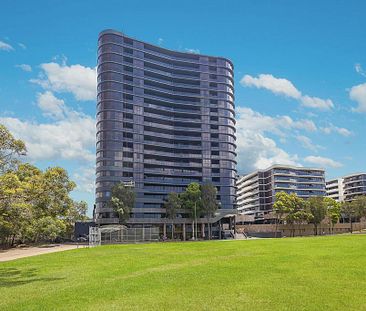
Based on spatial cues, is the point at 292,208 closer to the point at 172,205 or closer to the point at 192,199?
the point at 192,199

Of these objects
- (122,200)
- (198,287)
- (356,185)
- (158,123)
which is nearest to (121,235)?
(122,200)

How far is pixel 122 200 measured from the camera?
340ft

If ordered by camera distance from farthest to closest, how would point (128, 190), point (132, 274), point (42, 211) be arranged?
point (128, 190)
point (42, 211)
point (132, 274)

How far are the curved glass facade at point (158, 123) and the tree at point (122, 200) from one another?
7.39m

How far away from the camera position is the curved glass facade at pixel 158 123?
4658 inches

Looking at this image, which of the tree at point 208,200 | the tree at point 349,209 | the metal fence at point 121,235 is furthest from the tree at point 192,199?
the tree at point 349,209

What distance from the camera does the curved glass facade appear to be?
388ft

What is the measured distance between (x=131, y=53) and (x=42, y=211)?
7400 cm

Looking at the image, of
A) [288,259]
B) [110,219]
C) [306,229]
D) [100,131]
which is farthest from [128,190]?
[288,259]

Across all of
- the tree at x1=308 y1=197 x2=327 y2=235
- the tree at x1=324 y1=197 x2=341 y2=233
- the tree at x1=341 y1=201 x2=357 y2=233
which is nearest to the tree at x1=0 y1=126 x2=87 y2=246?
the tree at x1=308 y1=197 x2=327 y2=235

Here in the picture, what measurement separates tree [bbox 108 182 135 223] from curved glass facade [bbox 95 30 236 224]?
7393mm

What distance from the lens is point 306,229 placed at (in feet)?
409

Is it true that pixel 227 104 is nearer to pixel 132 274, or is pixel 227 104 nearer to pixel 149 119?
pixel 149 119

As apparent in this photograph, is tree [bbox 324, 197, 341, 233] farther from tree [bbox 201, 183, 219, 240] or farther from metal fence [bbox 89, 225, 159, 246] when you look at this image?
metal fence [bbox 89, 225, 159, 246]
